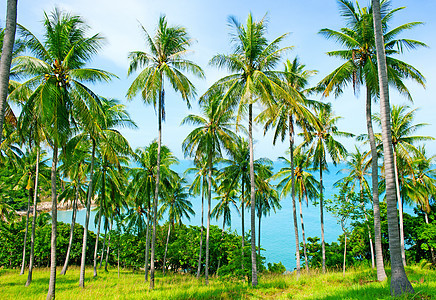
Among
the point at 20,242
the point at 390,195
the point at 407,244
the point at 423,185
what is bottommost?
the point at 20,242

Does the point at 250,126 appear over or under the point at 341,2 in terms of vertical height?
under

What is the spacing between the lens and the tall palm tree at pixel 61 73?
30.4 ft

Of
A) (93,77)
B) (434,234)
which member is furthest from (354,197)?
(93,77)

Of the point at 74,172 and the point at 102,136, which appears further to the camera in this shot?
the point at 74,172

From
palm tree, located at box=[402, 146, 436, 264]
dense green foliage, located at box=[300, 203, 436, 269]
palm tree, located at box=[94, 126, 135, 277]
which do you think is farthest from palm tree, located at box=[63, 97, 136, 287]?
palm tree, located at box=[402, 146, 436, 264]

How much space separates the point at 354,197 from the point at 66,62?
52.6ft

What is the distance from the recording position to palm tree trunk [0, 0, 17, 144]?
598cm

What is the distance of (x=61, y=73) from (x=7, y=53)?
437cm

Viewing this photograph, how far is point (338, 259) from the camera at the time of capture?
75.5ft

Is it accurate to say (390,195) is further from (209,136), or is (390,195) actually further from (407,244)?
(407,244)

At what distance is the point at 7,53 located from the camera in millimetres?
6125

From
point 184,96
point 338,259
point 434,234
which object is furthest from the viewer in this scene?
point 338,259

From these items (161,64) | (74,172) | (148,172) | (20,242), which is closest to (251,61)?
(161,64)

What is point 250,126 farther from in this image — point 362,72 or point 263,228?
point 263,228
